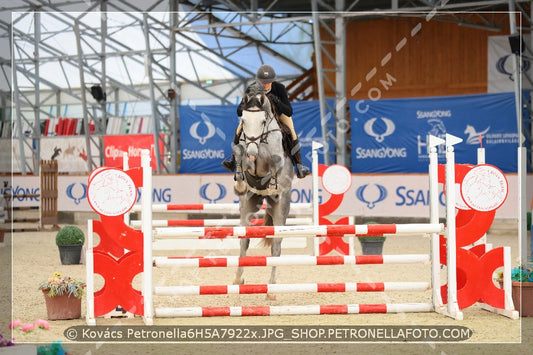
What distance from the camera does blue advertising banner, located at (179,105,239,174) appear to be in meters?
17.2

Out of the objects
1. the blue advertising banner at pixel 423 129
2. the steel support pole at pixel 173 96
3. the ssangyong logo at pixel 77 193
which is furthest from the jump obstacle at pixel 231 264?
the steel support pole at pixel 173 96

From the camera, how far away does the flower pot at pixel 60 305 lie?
5041 mm

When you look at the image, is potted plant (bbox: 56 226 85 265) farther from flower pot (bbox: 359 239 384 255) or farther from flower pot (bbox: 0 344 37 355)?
flower pot (bbox: 0 344 37 355)

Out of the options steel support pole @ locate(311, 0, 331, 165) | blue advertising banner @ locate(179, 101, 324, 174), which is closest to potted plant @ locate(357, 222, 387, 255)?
steel support pole @ locate(311, 0, 331, 165)

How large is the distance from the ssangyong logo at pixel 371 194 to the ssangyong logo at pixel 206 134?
5146mm

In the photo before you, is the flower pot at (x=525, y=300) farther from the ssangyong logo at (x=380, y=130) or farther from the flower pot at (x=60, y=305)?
the ssangyong logo at (x=380, y=130)

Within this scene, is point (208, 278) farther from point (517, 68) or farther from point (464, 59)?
point (464, 59)

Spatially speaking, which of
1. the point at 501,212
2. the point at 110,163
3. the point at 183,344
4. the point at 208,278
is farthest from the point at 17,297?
the point at 110,163

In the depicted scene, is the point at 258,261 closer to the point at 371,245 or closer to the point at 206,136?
the point at 371,245

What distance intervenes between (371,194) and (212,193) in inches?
137

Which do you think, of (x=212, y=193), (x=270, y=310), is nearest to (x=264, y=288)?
(x=270, y=310)

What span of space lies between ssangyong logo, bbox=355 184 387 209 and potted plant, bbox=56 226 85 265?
20.9ft

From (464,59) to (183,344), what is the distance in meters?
15.1

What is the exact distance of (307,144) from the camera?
16.3m
